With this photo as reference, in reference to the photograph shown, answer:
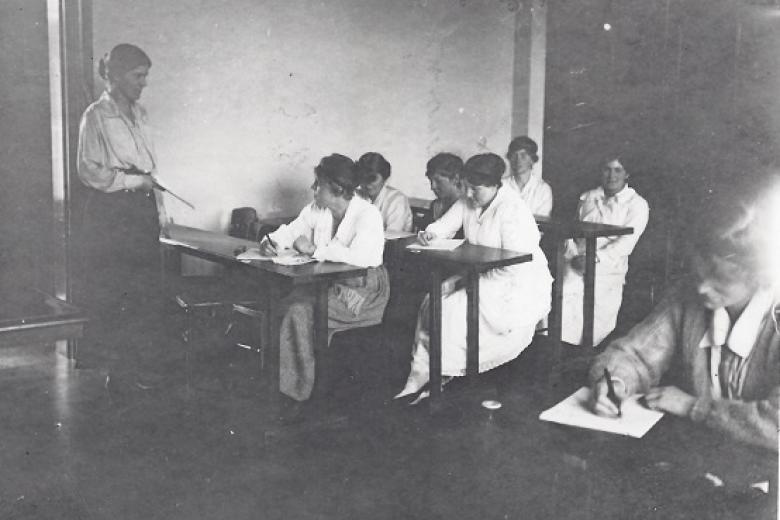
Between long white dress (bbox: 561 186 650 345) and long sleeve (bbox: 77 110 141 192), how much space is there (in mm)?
2255

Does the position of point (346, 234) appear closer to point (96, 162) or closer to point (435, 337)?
point (435, 337)

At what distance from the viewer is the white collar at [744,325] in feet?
4.85

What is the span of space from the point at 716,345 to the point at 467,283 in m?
1.59

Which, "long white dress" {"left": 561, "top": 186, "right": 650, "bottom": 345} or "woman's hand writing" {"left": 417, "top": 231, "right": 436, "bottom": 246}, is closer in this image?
"woman's hand writing" {"left": 417, "top": 231, "right": 436, "bottom": 246}

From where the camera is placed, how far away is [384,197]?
4.26m

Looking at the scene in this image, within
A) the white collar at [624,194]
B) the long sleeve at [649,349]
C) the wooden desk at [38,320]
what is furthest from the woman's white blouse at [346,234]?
the white collar at [624,194]

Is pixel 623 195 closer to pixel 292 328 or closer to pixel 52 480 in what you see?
pixel 292 328

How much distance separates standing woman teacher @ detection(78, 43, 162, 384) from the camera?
11.5ft

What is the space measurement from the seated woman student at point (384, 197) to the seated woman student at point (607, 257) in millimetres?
947

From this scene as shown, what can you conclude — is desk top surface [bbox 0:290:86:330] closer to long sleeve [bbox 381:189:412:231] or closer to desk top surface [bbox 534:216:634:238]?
long sleeve [bbox 381:189:412:231]

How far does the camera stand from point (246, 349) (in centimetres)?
353

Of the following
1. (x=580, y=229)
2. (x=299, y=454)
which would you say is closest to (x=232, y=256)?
(x=299, y=454)

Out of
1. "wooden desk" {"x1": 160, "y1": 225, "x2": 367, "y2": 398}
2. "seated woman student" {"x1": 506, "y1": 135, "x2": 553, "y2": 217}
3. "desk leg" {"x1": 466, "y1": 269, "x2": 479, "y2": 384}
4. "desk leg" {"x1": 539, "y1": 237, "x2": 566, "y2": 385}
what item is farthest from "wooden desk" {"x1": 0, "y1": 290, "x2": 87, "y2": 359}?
"seated woman student" {"x1": 506, "y1": 135, "x2": 553, "y2": 217}

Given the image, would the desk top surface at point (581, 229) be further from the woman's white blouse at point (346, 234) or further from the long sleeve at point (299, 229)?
the long sleeve at point (299, 229)
